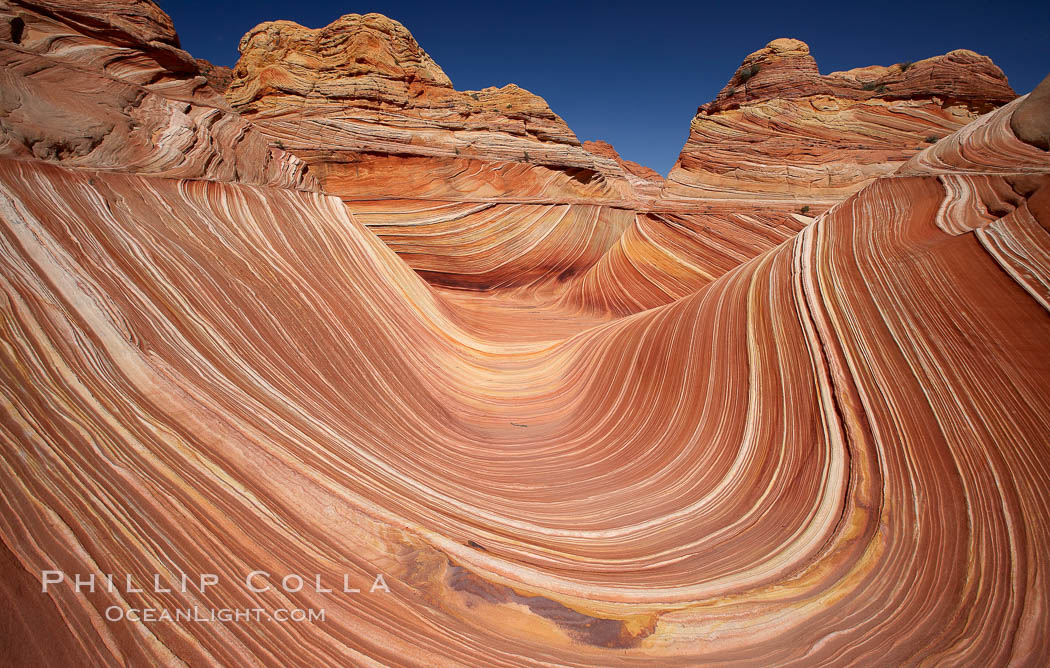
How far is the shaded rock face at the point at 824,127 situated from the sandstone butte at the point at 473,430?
12.0 ft

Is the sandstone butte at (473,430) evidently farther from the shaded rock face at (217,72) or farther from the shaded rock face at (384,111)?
the shaded rock face at (217,72)

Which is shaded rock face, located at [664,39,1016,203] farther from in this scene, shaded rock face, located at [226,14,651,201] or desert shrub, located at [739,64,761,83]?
shaded rock face, located at [226,14,651,201]

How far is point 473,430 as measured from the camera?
2.71 meters

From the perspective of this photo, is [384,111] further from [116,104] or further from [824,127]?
[824,127]

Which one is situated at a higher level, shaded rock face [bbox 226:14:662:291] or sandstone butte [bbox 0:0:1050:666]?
shaded rock face [bbox 226:14:662:291]

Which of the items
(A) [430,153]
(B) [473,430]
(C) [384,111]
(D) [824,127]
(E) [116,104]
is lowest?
(B) [473,430]

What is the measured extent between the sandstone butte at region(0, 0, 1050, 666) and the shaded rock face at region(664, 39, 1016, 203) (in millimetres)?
3663

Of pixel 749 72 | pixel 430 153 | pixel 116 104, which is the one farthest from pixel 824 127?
pixel 116 104

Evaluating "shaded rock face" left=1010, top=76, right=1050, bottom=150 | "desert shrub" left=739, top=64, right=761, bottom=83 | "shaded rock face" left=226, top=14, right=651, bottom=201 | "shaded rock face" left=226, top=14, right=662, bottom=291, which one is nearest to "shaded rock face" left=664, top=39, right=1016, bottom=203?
"desert shrub" left=739, top=64, right=761, bottom=83

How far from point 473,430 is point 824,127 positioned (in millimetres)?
8321

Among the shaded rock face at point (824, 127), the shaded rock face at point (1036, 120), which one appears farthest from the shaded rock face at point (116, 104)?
the shaded rock face at point (824, 127)

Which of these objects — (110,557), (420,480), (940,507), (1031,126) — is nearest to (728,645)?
(940,507)

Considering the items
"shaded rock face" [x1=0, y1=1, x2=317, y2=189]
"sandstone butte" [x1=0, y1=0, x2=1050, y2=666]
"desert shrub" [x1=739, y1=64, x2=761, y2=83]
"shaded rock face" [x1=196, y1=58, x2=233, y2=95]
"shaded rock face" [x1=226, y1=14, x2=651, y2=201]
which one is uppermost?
"shaded rock face" [x1=196, y1=58, x2=233, y2=95]

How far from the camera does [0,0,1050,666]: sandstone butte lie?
0.99 m
